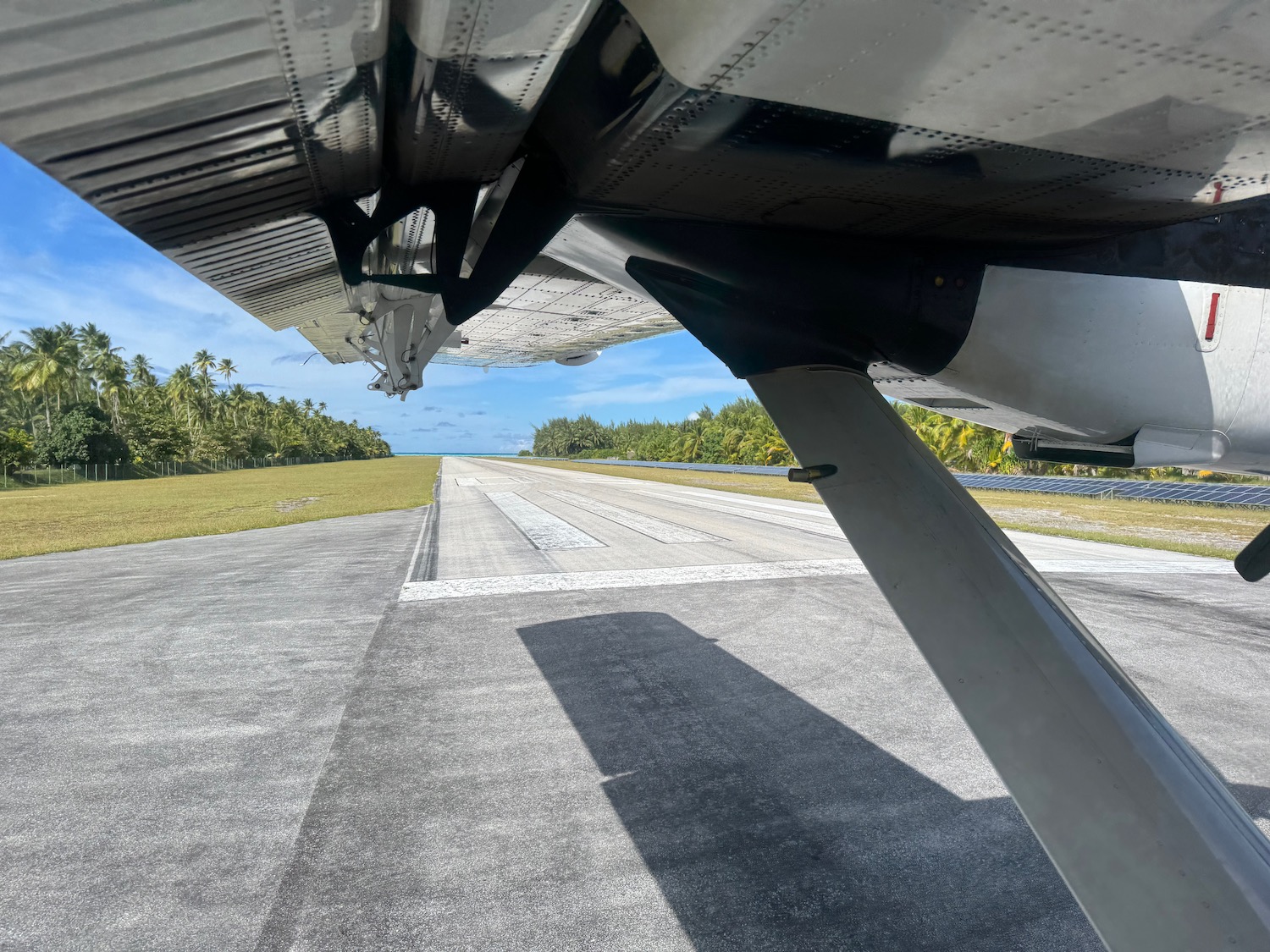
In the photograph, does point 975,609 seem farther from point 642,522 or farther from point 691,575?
point 642,522

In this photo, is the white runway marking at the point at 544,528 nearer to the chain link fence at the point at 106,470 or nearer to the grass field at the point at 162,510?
the grass field at the point at 162,510

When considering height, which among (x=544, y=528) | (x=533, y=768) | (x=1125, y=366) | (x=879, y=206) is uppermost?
(x=879, y=206)

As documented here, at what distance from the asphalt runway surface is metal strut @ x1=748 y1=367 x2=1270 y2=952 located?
67.2 inches

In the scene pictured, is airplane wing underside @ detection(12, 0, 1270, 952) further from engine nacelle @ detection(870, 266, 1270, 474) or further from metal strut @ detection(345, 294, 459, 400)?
metal strut @ detection(345, 294, 459, 400)

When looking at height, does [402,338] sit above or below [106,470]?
above

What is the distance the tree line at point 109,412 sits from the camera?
59.7m

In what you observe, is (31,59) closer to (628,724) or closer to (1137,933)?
(1137,933)

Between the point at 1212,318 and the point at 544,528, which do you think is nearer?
the point at 1212,318

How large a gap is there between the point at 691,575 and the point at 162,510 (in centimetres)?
2589

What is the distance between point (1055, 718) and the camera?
2.10 m

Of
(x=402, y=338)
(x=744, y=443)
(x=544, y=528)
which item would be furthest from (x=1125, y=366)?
(x=744, y=443)

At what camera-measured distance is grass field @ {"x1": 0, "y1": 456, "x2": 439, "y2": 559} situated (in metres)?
19.4

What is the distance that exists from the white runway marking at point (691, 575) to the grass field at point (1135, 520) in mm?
1581

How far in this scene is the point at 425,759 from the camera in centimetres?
519
